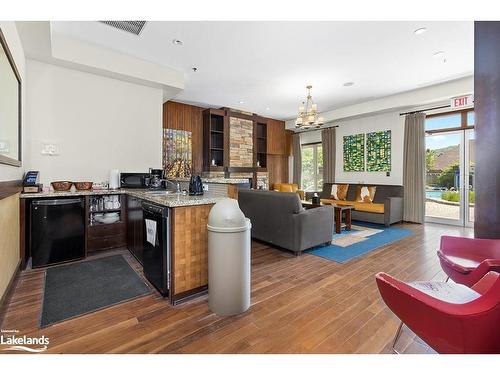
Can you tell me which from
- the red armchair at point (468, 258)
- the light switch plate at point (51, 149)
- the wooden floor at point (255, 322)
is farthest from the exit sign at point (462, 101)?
the light switch plate at point (51, 149)

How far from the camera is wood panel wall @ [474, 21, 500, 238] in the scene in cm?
181

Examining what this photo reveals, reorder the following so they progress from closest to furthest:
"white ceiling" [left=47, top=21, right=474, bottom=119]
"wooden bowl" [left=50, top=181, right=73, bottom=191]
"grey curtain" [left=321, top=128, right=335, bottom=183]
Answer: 1. "white ceiling" [left=47, top=21, right=474, bottom=119]
2. "wooden bowl" [left=50, top=181, right=73, bottom=191]
3. "grey curtain" [left=321, top=128, right=335, bottom=183]

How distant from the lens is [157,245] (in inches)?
90.2

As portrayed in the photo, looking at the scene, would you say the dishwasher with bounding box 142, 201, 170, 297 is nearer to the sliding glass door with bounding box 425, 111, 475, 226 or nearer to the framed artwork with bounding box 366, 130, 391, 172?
the framed artwork with bounding box 366, 130, 391, 172

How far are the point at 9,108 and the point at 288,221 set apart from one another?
3375 millimetres

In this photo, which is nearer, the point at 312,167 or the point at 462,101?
the point at 462,101

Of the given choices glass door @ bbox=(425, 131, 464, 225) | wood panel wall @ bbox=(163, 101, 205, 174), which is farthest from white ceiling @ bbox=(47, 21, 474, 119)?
glass door @ bbox=(425, 131, 464, 225)

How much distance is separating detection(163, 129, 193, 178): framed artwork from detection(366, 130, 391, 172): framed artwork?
4.95m

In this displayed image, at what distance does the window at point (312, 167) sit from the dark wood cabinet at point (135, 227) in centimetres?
636

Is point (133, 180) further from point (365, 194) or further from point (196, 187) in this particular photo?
point (365, 194)

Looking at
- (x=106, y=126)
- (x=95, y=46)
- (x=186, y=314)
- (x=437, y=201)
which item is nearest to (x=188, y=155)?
(x=106, y=126)

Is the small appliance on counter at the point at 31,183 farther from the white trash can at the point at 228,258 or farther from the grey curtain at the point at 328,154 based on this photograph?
the grey curtain at the point at 328,154

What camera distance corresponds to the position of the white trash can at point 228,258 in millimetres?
1937

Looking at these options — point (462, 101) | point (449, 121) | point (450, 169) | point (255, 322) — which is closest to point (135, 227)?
point (255, 322)
